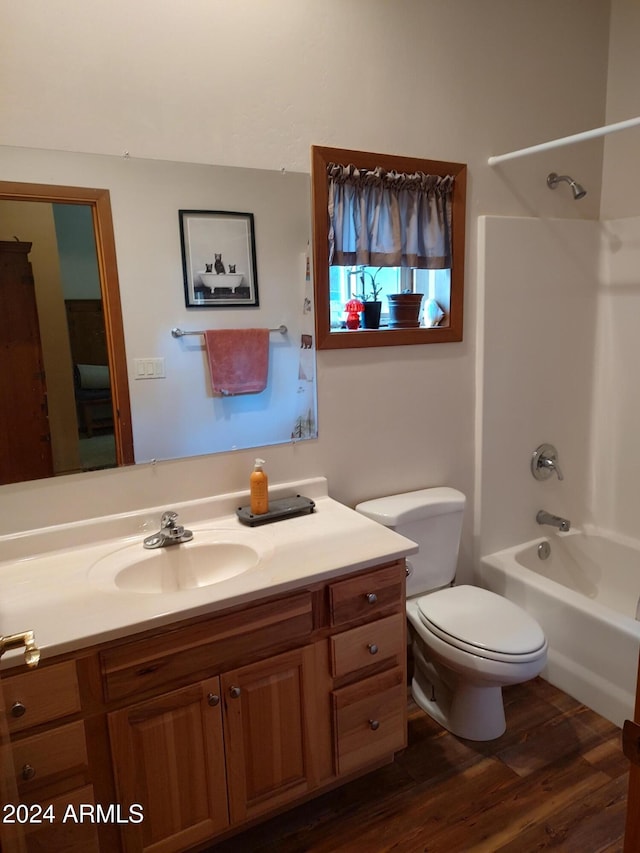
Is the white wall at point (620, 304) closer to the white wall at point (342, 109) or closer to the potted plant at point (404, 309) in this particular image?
the white wall at point (342, 109)

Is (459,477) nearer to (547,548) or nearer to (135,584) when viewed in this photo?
(547,548)

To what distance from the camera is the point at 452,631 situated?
187 cm

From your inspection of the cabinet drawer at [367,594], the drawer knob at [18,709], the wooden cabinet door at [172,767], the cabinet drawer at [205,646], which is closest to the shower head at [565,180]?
the cabinet drawer at [367,594]

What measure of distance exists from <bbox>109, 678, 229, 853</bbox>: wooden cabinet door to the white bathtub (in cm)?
140

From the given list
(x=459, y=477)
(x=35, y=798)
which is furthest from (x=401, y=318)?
(x=35, y=798)

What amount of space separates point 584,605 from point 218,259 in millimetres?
1808

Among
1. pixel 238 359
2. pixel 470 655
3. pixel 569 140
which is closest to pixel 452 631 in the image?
pixel 470 655

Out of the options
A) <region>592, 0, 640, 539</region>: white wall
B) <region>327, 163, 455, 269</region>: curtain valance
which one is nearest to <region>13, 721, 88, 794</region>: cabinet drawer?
<region>327, 163, 455, 269</region>: curtain valance

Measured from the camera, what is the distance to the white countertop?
1.28 m

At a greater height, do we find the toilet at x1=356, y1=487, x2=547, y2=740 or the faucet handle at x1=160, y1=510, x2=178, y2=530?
the faucet handle at x1=160, y1=510, x2=178, y2=530

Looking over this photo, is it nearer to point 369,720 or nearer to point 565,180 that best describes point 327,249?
point 565,180

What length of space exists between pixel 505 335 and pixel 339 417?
850mm

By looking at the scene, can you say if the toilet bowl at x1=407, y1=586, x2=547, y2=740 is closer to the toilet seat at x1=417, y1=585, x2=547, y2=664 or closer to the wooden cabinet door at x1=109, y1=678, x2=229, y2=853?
the toilet seat at x1=417, y1=585, x2=547, y2=664

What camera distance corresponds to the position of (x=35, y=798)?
123 cm
